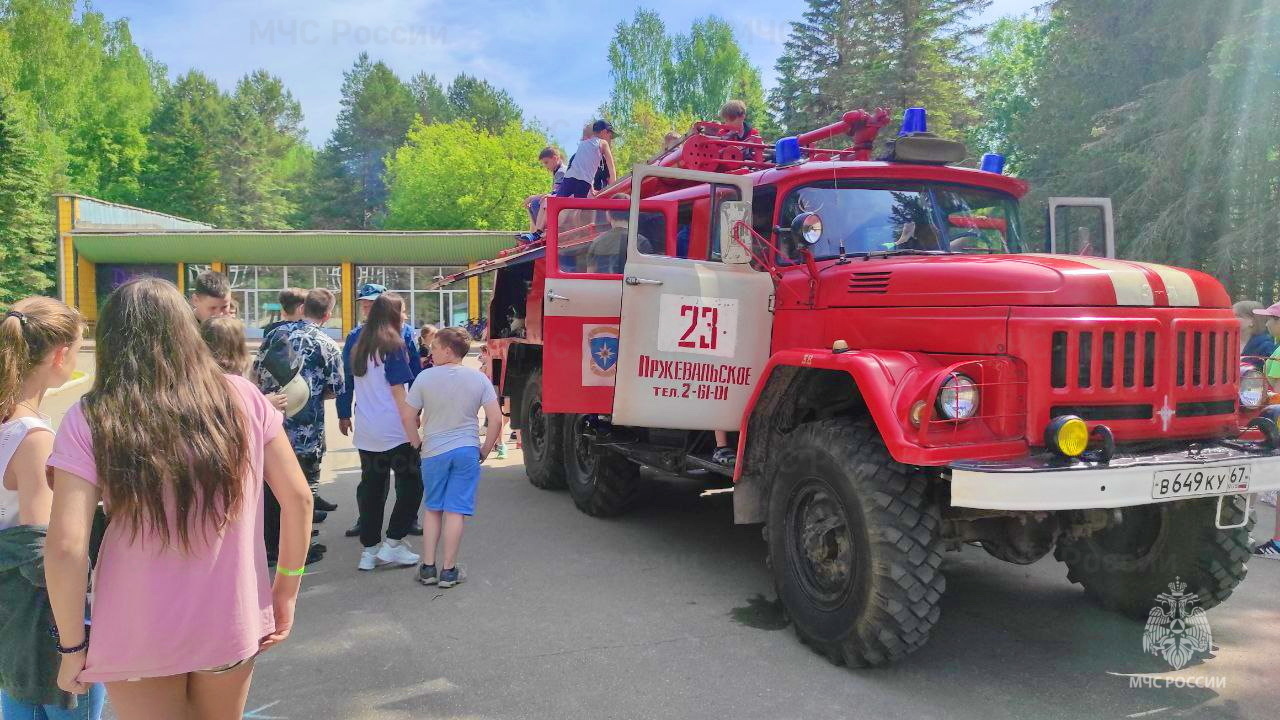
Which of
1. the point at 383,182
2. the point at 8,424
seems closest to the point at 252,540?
the point at 8,424

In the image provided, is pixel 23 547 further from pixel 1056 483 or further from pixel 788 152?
pixel 788 152

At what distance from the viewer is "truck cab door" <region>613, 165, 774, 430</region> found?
5.18m

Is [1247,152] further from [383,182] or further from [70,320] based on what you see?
[383,182]

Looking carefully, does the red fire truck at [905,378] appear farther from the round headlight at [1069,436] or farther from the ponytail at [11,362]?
the ponytail at [11,362]

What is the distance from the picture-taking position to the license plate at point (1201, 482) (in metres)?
3.62

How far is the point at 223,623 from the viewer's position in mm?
2217

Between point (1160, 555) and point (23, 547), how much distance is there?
4.90 meters

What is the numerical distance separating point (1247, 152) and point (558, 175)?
12.2 meters

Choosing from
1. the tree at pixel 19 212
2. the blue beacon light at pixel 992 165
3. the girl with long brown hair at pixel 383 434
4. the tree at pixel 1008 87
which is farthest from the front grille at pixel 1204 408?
the tree at pixel 19 212

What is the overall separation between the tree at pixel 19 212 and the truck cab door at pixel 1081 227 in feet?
122

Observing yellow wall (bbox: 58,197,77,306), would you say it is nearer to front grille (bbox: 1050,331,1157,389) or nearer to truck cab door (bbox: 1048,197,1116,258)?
truck cab door (bbox: 1048,197,1116,258)

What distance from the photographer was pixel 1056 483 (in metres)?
3.48

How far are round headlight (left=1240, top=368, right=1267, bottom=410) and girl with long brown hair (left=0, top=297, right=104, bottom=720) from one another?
16.9 ft

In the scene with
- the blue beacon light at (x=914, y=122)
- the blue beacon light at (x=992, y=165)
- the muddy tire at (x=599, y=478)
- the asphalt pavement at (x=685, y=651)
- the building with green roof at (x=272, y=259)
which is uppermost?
the building with green roof at (x=272, y=259)
